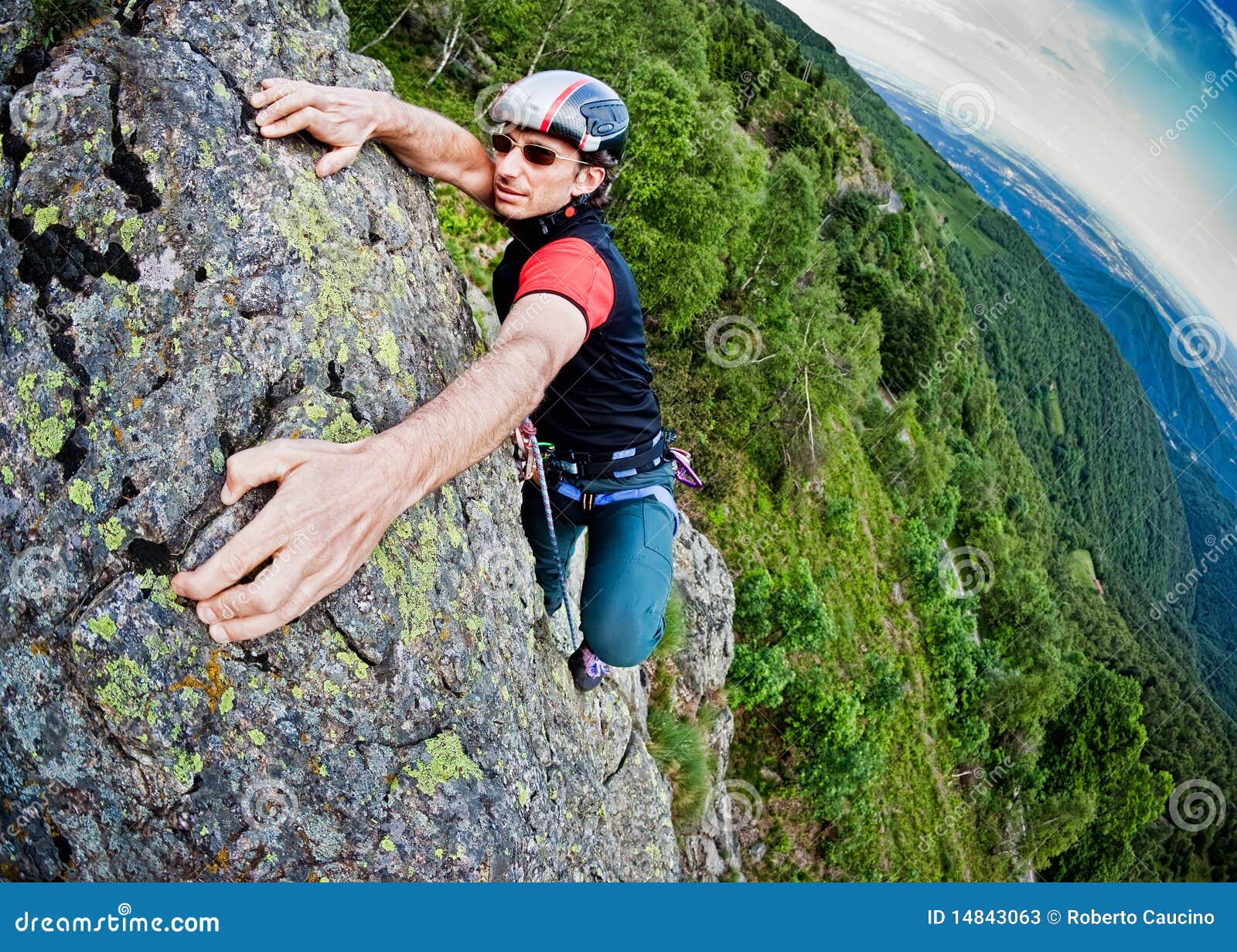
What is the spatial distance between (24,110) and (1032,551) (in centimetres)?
11954

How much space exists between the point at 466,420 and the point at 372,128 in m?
2.34

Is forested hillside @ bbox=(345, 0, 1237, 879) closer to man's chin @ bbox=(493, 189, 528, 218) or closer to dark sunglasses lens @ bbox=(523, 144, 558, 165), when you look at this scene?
man's chin @ bbox=(493, 189, 528, 218)

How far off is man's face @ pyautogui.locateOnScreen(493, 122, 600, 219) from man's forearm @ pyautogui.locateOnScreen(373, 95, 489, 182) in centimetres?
39

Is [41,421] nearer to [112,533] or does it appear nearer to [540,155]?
[112,533]

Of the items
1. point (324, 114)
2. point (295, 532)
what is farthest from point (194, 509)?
point (324, 114)

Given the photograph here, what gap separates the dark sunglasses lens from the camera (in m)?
4.96

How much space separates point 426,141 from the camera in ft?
16.8

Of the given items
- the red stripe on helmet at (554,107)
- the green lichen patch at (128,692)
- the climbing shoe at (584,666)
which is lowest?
the climbing shoe at (584,666)

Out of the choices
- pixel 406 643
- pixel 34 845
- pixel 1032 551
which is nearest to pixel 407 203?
pixel 406 643

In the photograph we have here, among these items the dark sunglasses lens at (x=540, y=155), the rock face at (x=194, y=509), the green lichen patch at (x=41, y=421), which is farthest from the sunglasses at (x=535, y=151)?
the green lichen patch at (x=41, y=421)

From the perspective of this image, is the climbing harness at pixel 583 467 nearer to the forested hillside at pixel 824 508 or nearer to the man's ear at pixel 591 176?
the man's ear at pixel 591 176

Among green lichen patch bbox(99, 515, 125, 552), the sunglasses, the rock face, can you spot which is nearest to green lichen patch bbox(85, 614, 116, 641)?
the rock face

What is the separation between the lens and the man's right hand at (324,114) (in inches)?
169

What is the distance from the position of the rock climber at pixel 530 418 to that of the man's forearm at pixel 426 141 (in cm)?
1
